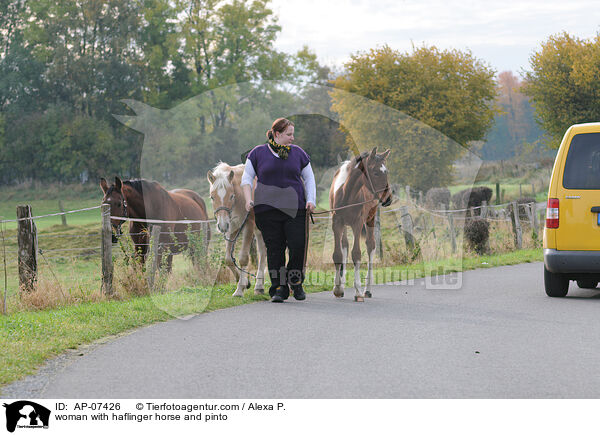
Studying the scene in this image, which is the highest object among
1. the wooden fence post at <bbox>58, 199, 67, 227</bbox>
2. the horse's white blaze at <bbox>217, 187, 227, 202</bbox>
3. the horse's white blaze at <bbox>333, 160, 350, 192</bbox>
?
the horse's white blaze at <bbox>333, 160, 350, 192</bbox>

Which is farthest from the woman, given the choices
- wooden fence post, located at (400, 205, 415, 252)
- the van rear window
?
wooden fence post, located at (400, 205, 415, 252)

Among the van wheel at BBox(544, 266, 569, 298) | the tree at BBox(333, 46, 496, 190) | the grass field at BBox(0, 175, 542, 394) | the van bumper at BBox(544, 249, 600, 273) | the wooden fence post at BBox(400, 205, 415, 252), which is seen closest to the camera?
the grass field at BBox(0, 175, 542, 394)

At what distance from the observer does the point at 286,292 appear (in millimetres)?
10609

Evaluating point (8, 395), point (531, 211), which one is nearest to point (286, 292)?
point (8, 395)

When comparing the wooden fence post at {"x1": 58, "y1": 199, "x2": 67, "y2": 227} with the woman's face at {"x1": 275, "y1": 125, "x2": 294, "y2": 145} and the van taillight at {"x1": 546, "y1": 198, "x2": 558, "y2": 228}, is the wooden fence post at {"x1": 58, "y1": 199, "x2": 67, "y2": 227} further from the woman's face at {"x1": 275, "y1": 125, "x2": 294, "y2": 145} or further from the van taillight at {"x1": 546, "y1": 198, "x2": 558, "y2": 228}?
the van taillight at {"x1": 546, "y1": 198, "x2": 558, "y2": 228}

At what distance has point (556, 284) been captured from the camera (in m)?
11.1

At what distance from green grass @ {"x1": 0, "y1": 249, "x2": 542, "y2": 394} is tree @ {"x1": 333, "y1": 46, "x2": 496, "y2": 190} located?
2678cm

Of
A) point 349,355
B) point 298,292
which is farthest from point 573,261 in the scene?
point 349,355

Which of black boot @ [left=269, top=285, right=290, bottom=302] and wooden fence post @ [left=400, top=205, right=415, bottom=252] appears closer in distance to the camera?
black boot @ [left=269, top=285, right=290, bottom=302]

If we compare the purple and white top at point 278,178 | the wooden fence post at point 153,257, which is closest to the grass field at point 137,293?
the wooden fence post at point 153,257

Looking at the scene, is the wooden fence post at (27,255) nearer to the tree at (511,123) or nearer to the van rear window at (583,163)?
the van rear window at (583,163)

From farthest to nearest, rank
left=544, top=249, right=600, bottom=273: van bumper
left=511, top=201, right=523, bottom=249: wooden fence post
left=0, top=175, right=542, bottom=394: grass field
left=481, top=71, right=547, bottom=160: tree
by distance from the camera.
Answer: left=481, top=71, right=547, bottom=160: tree < left=511, top=201, right=523, bottom=249: wooden fence post < left=544, top=249, right=600, bottom=273: van bumper < left=0, top=175, right=542, bottom=394: grass field

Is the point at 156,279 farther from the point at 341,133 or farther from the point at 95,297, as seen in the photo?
the point at 341,133
